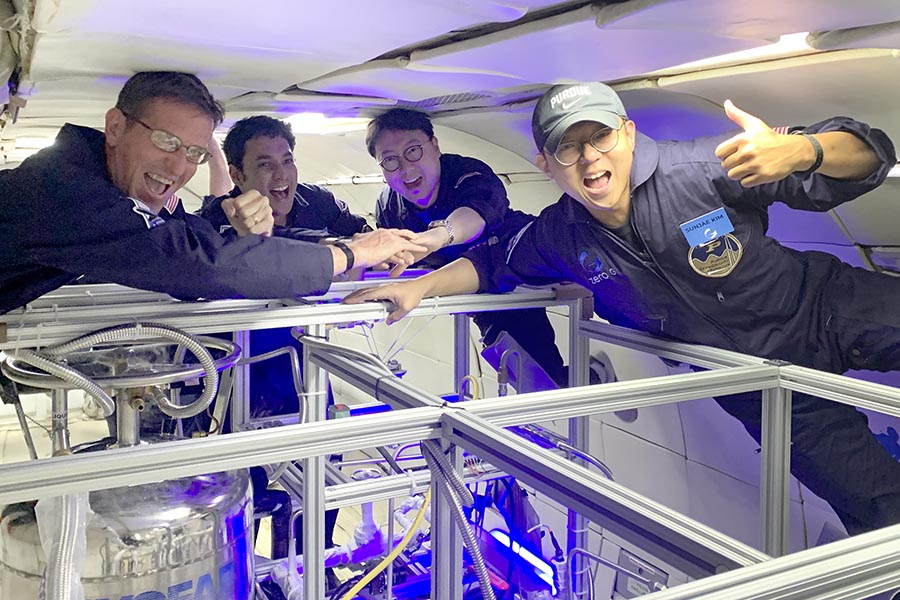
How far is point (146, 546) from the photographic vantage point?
130 centimetres

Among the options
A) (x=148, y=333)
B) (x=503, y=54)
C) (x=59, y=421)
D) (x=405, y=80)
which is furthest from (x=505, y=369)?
(x=59, y=421)

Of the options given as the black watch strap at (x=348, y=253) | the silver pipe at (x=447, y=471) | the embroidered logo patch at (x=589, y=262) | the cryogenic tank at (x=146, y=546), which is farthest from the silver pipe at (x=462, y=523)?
the embroidered logo patch at (x=589, y=262)

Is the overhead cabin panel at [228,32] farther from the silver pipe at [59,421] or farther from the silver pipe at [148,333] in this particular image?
the silver pipe at [59,421]

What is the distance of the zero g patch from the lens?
1656 mm

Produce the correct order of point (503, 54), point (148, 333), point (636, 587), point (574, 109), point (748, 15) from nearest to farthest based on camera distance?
point (748, 15) < point (148, 333) < point (503, 54) < point (574, 109) < point (636, 587)

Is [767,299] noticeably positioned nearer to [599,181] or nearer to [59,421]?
[599,181]

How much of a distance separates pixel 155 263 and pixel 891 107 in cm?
157

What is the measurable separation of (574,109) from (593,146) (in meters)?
0.10

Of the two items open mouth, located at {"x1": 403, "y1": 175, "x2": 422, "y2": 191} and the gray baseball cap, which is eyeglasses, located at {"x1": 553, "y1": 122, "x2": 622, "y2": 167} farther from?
open mouth, located at {"x1": 403, "y1": 175, "x2": 422, "y2": 191}

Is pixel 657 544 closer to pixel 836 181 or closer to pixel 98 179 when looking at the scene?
pixel 836 181

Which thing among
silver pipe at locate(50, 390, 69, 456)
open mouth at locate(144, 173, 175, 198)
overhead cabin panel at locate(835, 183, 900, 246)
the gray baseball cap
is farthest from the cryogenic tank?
overhead cabin panel at locate(835, 183, 900, 246)

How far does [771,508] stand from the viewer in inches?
62.5

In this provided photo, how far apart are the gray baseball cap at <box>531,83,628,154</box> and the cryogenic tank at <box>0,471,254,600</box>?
1.11m

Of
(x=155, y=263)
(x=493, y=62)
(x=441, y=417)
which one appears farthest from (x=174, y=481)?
(x=493, y=62)
